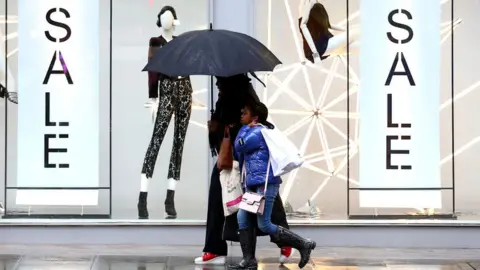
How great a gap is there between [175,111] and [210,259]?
85.8 inches

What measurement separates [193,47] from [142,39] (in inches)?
102

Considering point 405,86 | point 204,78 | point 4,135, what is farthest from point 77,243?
point 405,86

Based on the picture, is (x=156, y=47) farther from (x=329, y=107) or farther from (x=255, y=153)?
(x=255, y=153)

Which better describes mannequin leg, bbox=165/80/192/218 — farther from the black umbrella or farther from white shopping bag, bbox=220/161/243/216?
the black umbrella

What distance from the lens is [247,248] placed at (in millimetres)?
8531

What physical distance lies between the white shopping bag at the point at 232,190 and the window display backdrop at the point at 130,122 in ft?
5.73

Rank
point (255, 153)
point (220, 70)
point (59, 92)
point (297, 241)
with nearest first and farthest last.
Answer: point (220, 70) → point (255, 153) → point (297, 241) → point (59, 92)

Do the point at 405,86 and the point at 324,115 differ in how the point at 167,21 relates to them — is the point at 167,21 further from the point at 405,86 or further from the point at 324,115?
the point at 405,86

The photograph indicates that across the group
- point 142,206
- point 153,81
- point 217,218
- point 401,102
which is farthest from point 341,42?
point 142,206

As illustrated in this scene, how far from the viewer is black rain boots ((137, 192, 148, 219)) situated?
10.5 meters

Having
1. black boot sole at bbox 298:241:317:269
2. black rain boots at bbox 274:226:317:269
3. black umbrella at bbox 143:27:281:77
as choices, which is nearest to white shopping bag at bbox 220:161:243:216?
black rain boots at bbox 274:226:317:269

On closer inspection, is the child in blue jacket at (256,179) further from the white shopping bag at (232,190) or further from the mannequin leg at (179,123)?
the mannequin leg at (179,123)

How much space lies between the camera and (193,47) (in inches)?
322

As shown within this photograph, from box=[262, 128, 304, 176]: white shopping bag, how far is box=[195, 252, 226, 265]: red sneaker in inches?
51.5
